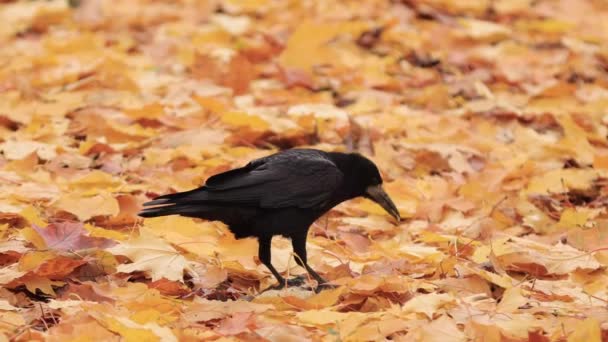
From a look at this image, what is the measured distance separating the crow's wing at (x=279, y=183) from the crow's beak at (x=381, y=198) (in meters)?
0.19

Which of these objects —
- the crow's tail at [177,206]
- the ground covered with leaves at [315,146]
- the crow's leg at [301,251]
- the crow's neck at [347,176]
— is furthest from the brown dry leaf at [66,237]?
the crow's neck at [347,176]

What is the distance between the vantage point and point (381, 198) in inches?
165

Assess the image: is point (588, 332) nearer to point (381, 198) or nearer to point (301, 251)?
point (301, 251)

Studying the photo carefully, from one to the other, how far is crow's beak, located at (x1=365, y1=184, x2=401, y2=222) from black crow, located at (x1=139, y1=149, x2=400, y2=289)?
11 centimetres

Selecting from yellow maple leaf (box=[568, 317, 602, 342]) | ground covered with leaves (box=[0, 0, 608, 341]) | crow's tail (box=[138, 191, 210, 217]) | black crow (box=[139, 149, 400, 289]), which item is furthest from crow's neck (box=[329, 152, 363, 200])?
yellow maple leaf (box=[568, 317, 602, 342])

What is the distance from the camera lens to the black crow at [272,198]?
3680mm

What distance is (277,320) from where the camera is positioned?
10.6ft

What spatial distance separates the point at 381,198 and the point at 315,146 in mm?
1283

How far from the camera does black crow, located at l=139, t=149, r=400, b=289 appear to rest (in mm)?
3680

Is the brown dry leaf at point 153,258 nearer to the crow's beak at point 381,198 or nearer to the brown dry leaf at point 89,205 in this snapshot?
the brown dry leaf at point 89,205

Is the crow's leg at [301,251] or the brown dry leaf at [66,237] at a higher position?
the brown dry leaf at [66,237]

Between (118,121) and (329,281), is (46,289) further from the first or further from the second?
(118,121)

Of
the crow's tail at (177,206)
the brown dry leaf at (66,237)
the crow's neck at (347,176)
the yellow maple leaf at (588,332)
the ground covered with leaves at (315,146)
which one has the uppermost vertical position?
the crow's tail at (177,206)

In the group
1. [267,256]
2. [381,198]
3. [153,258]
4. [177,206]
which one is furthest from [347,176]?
[153,258]
